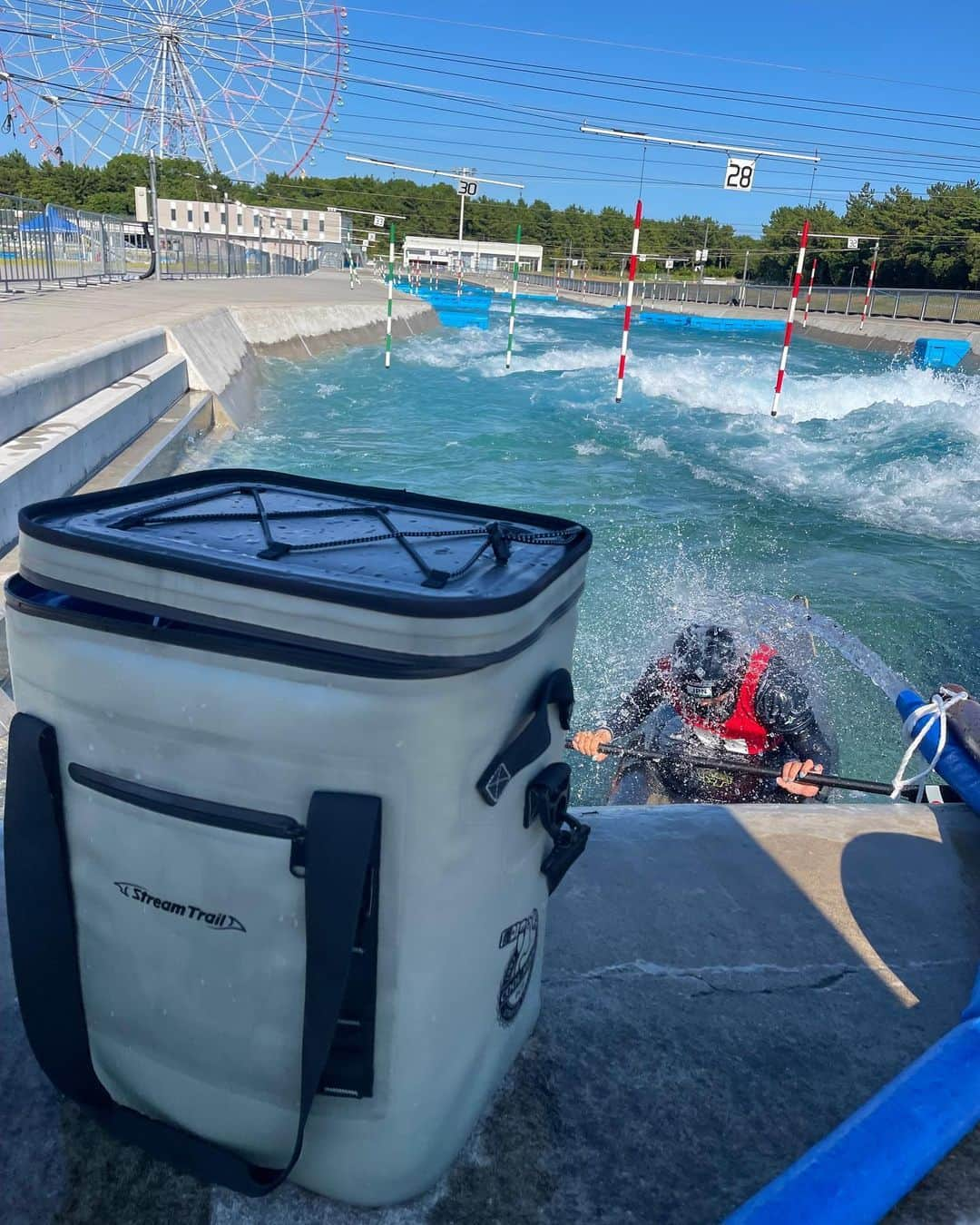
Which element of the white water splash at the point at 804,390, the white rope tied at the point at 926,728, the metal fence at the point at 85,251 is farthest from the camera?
the white water splash at the point at 804,390

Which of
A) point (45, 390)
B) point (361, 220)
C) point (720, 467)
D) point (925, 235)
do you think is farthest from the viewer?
point (361, 220)

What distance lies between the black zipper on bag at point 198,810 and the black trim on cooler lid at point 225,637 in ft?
0.64

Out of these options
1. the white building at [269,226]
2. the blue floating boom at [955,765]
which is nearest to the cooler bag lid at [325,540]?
the blue floating boom at [955,765]

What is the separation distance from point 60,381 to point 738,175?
20.8m

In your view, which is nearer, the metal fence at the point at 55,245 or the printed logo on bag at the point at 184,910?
the printed logo on bag at the point at 184,910

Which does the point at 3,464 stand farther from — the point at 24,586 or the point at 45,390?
the point at 24,586

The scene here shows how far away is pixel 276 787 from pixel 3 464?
4.29m

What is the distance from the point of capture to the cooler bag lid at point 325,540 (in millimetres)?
1081

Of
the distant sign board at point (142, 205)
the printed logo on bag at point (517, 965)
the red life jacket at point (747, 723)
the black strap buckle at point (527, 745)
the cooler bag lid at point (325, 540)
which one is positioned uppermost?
the distant sign board at point (142, 205)

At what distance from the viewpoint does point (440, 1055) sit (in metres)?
1.27

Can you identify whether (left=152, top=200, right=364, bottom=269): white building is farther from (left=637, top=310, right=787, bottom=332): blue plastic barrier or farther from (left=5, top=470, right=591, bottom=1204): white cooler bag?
(left=5, top=470, right=591, bottom=1204): white cooler bag

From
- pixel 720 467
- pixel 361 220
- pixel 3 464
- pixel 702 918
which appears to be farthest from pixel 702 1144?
pixel 361 220

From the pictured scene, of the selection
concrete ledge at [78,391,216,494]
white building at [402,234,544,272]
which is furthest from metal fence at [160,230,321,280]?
white building at [402,234,544,272]

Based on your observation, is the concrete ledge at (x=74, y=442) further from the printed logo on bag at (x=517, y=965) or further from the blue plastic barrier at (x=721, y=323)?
the blue plastic barrier at (x=721, y=323)
